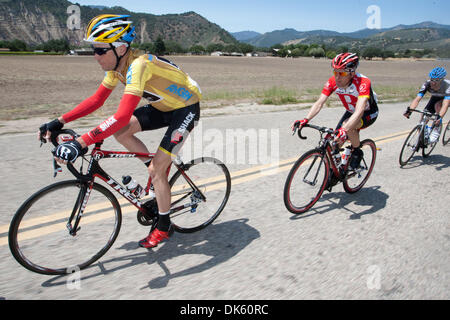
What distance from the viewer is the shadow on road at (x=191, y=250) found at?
2832 millimetres

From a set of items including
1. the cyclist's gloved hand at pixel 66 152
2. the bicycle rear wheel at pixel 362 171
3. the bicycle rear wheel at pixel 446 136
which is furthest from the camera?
the bicycle rear wheel at pixel 446 136

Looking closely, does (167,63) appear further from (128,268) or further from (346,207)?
(346,207)

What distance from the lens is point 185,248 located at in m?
3.29

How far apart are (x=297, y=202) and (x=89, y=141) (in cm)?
278

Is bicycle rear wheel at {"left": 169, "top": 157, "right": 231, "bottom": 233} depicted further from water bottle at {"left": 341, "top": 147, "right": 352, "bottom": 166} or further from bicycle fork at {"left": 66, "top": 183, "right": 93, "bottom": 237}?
water bottle at {"left": 341, "top": 147, "right": 352, "bottom": 166}

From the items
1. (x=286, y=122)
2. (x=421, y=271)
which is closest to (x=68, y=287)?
(x=421, y=271)

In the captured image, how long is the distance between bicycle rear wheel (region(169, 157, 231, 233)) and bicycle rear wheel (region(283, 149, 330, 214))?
83cm

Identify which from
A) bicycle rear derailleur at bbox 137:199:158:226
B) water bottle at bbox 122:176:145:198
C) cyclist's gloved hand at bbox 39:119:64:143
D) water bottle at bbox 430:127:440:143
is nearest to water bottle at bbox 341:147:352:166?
bicycle rear derailleur at bbox 137:199:158:226

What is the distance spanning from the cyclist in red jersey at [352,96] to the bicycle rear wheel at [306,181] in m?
0.40

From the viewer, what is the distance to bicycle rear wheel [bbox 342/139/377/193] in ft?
15.9

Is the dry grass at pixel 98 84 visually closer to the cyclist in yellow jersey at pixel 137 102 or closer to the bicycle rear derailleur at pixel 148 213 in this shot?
the cyclist in yellow jersey at pixel 137 102

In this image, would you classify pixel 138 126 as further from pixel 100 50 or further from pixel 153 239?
pixel 153 239

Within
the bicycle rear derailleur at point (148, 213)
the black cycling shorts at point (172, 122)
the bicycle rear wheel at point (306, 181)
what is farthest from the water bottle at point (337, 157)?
the bicycle rear derailleur at point (148, 213)

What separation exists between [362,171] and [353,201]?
0.58 metres
